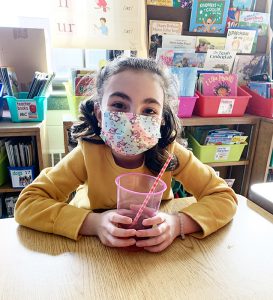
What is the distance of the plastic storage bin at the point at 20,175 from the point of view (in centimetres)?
151

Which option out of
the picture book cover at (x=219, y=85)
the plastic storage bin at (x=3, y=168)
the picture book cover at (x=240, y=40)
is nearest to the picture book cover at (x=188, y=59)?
the picture book cover at (x=219, y=85)

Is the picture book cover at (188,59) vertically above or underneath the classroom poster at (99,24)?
underneath

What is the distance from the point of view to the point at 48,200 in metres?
0.73

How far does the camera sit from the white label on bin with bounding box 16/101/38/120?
1409 millimetres

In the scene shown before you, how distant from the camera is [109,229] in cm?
62

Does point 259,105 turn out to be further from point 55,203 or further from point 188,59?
point 55,203

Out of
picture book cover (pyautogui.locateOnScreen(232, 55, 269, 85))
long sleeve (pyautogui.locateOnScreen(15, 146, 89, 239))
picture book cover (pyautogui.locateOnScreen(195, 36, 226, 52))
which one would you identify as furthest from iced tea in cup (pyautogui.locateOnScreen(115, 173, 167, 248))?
picture book cover (pyautogui.locateOnScreen(232, 55, 269, 85))

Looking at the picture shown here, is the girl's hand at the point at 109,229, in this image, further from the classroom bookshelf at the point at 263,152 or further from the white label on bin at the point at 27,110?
the classroom bookshelf at the point at 263,152

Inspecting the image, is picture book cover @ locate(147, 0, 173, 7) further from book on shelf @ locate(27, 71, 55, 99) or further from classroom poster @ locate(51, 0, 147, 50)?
book on shelf @ locate(27, 71, 55, 99)

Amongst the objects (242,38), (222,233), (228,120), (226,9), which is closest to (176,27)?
(226,9)

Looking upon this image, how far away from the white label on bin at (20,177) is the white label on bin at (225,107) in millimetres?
1193

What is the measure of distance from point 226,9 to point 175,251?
1795 mm

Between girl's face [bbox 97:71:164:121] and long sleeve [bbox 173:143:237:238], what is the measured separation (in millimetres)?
202

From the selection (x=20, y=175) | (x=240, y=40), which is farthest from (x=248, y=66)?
(x=20, y=175)
